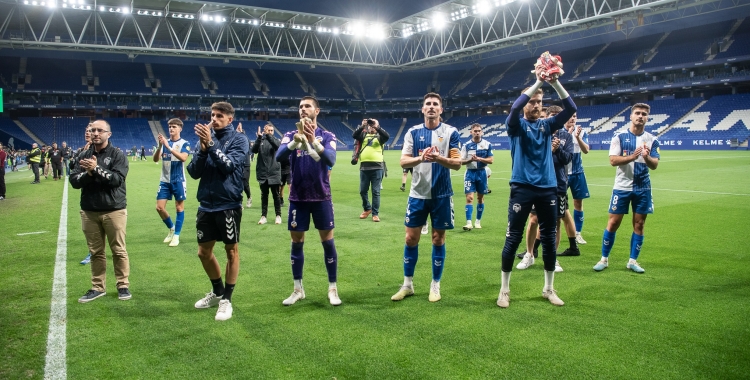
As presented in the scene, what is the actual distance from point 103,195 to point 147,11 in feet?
146

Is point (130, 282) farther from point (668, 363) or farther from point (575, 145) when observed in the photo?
point (575, 145)

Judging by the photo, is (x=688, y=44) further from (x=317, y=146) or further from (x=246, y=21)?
(x=317, y=146)

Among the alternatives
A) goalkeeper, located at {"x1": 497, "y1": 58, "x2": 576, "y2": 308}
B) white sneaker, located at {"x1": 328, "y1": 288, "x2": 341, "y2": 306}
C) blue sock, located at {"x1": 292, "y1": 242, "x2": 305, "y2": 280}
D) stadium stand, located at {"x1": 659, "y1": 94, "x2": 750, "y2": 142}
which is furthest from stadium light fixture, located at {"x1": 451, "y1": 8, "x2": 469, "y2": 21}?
white sneaker, located at {"x1": 328, "y1": 288, "x2": 341, "y2": 306}

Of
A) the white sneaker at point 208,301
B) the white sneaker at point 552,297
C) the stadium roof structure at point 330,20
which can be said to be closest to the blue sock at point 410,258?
the white sneaker at point 552,297

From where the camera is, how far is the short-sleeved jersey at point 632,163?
6.41 meters

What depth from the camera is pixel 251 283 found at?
6250 mm

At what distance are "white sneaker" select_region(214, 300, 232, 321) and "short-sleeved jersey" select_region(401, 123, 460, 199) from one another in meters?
2.34

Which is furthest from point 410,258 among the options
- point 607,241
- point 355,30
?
point 355,30

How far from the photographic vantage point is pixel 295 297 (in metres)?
5.43

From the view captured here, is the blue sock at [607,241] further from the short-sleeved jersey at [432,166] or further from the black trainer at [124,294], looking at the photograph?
the black trainer at [124,294]

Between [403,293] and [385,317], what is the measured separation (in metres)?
0.64

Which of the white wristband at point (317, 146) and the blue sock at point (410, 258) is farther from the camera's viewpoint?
the blue sock at point (410, 258)

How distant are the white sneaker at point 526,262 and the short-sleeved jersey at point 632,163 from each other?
5.02ft

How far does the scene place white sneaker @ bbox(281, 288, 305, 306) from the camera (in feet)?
17.6
